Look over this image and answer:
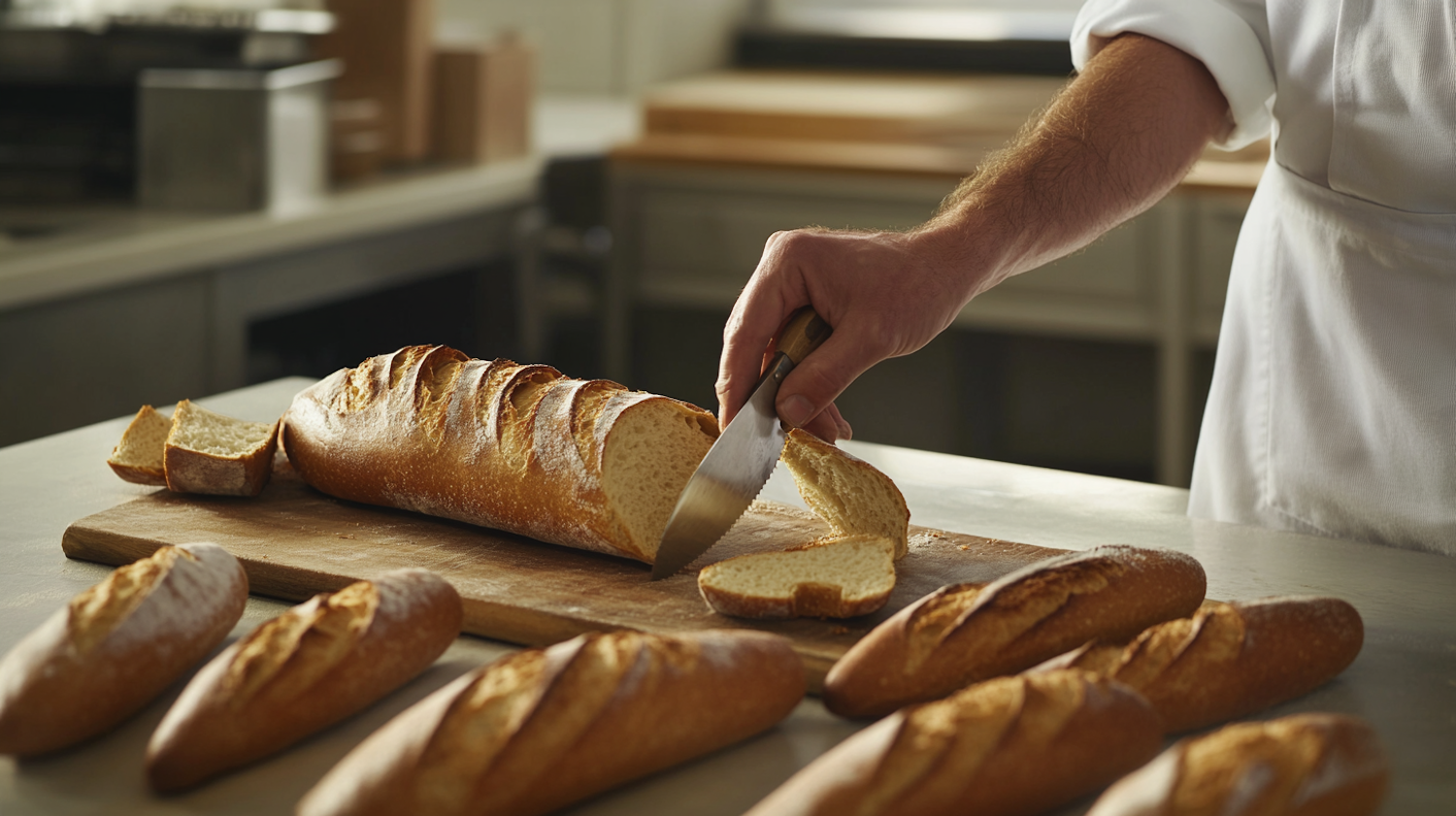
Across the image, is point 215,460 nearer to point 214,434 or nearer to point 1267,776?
point 214,434

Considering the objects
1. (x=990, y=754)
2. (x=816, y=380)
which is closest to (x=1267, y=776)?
(x=990, y=754)

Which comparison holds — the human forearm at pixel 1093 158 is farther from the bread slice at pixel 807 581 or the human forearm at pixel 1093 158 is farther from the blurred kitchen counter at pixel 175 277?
the blurred kitchen counter at pixel 175 277

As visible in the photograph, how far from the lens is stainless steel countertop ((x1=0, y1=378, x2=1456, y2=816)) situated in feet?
3.06

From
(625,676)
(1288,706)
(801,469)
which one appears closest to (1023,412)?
(801,469)

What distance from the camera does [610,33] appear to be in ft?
16.3

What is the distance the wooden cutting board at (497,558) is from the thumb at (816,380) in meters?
0.15

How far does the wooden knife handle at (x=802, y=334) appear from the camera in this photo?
4.55ft

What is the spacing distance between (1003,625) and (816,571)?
0.73ft

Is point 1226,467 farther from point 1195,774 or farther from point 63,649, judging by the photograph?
point 63,649

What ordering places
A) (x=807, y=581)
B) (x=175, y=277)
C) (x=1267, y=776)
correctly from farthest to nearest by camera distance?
(x=175, y=277) < (x=807, y=581) < (x=1267, y=776)

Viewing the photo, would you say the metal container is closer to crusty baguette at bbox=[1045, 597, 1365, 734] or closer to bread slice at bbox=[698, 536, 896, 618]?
bread slice at bbox=[698, 536, 896, 618]

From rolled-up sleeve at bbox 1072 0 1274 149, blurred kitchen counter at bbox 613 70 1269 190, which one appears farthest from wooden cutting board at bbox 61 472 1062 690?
blurred kitchen counter at bbox 613 70 1269 190

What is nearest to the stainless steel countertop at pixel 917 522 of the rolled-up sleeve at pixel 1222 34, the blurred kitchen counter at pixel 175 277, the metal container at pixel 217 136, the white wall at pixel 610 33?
the rolled-up sleeve at pixel 1222 34

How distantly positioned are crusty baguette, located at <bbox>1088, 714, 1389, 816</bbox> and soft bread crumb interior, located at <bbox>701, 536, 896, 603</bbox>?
1.41 feet
